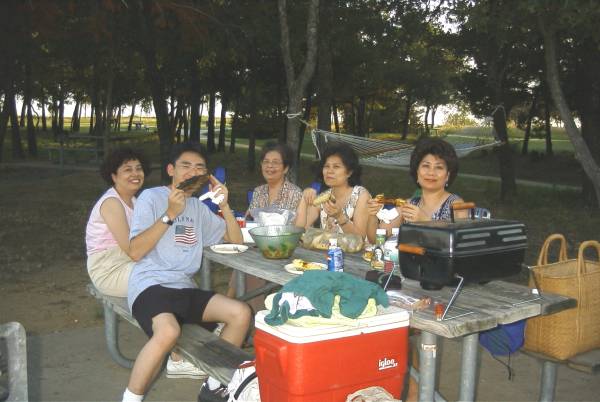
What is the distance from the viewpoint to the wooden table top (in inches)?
86.5

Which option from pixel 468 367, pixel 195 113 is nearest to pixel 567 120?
pixel 468 367

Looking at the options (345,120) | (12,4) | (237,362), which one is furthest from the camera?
(345,120)

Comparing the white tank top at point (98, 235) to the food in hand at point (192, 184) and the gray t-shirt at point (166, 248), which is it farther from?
the food in hand at point (192, 184)

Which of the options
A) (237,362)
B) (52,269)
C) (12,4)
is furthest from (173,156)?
(12,4)

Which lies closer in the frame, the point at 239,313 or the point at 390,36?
the point at 239,313

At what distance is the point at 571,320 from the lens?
2.62 metres

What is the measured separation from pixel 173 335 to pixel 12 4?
7641mm

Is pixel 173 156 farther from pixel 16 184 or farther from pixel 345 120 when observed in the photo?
pixel 345 120

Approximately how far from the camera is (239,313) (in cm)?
321

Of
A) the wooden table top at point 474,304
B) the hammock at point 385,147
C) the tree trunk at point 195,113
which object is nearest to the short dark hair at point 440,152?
the wooden table top at point 474,304

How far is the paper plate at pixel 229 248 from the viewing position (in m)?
3.50

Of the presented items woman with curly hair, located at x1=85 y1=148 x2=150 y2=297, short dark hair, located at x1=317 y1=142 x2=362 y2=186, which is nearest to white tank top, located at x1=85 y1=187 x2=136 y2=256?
woman with curly hair, located at x1=85 y1=148 x2=150 y2=297

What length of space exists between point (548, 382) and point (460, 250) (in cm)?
111

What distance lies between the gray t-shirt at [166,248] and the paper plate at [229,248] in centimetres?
17
